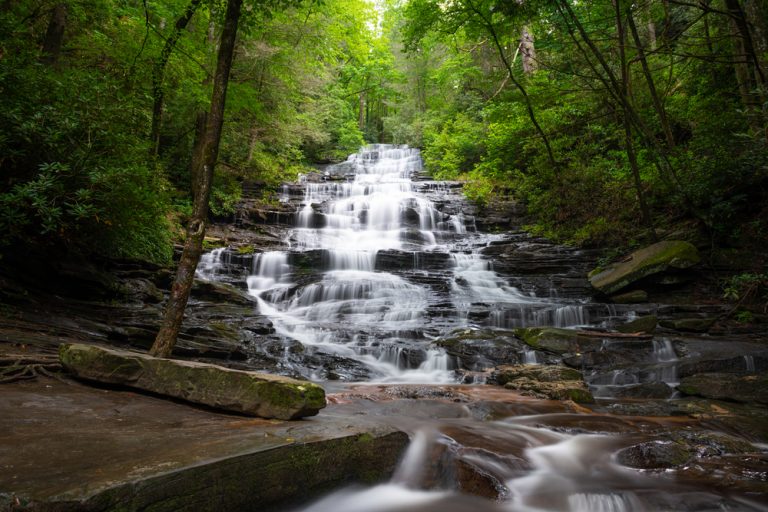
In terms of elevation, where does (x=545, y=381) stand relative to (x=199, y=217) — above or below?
below

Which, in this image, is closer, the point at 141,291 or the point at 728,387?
the point at 728,387

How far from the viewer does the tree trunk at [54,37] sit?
821 cm

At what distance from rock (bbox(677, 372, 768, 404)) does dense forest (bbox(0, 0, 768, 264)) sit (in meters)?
3.62

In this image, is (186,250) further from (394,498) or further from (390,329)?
(390,329)

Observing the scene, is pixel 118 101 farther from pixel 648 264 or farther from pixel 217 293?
pixel 648 264

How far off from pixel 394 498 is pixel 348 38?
53.4 ft

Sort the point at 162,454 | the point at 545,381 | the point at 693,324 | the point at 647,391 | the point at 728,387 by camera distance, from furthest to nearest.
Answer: the point at 693,324
the point at 545,381
the point at 647,391
the point at 728,387
the point at 162,454

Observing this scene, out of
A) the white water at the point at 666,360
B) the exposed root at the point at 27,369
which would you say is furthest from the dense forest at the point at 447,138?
the white water at the point at 666,360

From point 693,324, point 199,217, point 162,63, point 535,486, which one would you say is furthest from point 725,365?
point 162,63

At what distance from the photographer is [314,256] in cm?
1452

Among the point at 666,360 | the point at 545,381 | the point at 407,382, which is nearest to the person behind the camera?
the point at 545,381

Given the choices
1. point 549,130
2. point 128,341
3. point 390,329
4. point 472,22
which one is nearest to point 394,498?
point 128,341

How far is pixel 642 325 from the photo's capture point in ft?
28.7

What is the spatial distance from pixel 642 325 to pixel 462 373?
Answer: 13.4 feet
